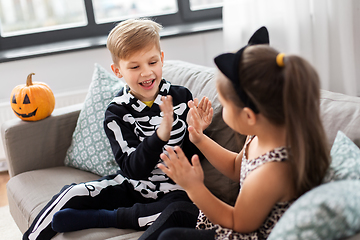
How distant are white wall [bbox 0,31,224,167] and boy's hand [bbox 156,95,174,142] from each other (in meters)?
1.62

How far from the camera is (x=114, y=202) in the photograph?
146cm

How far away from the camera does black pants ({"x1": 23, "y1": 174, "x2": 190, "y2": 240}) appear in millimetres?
1355

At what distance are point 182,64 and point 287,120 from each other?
1152mm

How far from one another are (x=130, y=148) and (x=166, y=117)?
11.4 inches

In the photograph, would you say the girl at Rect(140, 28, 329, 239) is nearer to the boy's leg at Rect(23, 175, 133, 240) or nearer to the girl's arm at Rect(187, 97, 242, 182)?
the girl's arm at Rect(187, 97, 242, 182)

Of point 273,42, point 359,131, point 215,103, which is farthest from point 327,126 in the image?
point 273,42

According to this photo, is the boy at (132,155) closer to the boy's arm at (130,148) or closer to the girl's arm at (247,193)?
the boy's arm at (130,148)

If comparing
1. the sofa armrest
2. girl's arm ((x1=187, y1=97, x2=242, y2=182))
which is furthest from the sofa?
girl's arm ((x1=187, y1=97, x2=242, y2=182))

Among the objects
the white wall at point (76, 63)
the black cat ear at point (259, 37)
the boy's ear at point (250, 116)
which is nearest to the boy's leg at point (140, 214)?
the boy's ear at point (250, 116)

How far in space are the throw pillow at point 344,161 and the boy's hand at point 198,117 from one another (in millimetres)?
434

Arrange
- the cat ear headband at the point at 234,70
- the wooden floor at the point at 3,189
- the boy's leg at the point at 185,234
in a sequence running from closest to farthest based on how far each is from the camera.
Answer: the cat ear headband at the point at 234,70, the boy's leg at the point at 185,234, the wooden floor at the point at 3,189

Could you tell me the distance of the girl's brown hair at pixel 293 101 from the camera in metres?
0.86

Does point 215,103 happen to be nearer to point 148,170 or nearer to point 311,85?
point 148,170

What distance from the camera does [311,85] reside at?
2.86 ft
